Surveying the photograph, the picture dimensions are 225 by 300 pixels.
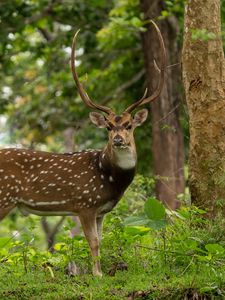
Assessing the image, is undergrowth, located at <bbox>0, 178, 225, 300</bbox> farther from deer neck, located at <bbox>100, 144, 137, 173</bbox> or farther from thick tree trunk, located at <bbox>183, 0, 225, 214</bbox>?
deer neck, located at <bbox>100, 144, 137, 173</bbox>

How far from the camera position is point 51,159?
32.6 ft

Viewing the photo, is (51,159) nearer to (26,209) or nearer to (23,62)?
(26,209)

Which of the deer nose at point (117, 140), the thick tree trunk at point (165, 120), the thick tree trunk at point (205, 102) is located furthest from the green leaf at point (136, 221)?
the thick tree trunk at point (165, 120)

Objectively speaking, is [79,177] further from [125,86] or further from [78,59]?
[78,59]

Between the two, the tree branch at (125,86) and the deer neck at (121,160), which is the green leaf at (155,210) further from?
the tree branch at (125,86)

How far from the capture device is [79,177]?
9.73 m

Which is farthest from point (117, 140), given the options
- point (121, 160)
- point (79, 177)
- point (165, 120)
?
point (165, 120)

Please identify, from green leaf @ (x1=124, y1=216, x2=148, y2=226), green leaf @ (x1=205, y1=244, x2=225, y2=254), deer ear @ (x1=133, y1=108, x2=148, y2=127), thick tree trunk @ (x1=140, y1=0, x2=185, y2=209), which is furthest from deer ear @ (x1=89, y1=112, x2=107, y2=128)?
thick tree trunk @ (x1=140, y1=0, x2=185, y2=209)

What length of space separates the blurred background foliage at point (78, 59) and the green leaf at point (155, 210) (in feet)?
25.7

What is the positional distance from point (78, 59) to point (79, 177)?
9381 millimetres

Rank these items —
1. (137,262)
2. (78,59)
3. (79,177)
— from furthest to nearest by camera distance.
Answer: (78,59) < (79,177) < (137,262)

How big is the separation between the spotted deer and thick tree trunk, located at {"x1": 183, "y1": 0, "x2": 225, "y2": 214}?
355 mm

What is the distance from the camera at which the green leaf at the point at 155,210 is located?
8.59m

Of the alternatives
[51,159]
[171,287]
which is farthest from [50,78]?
[171,287]
